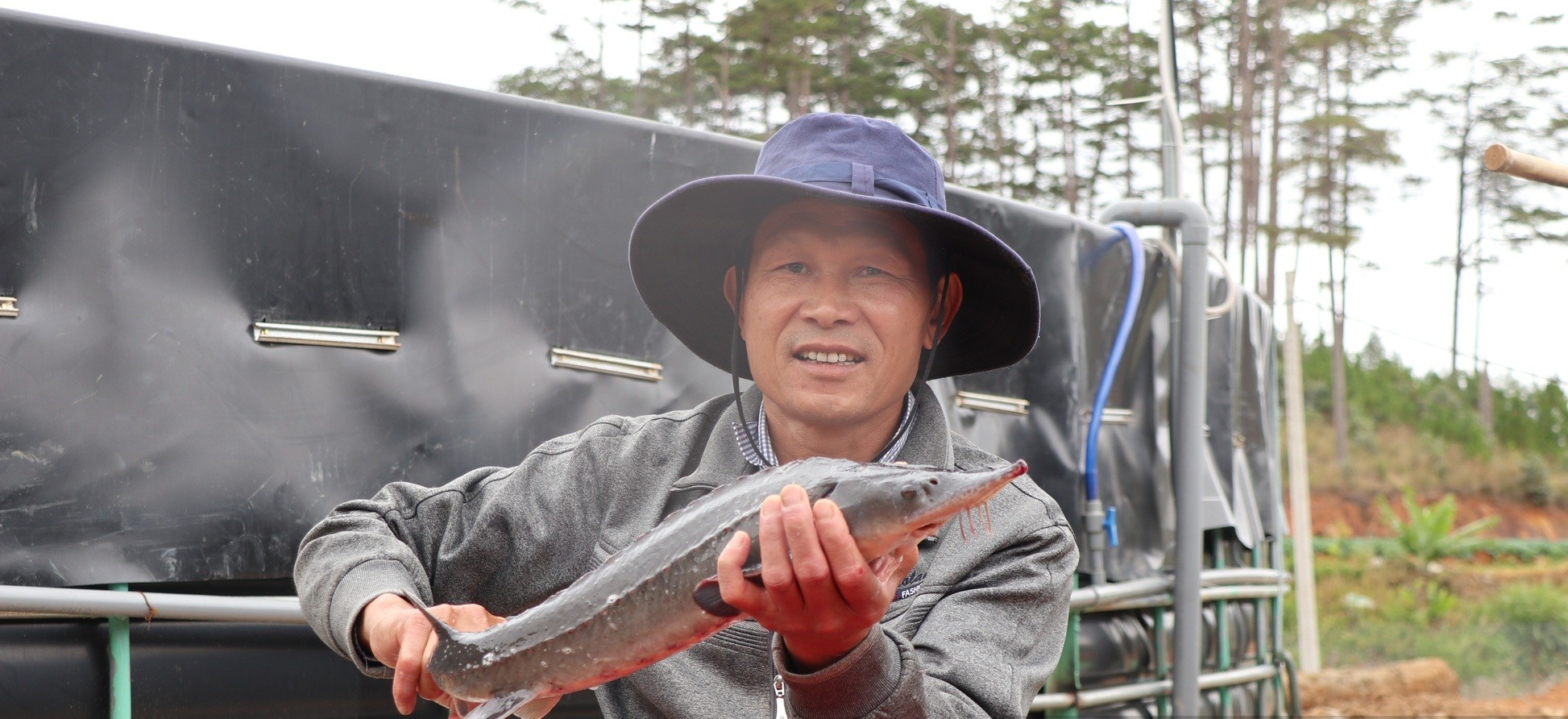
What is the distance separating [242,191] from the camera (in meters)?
3.50

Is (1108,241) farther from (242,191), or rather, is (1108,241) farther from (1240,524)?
(242,191)

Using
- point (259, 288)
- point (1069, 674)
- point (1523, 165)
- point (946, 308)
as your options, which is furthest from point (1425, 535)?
point (259, 288)

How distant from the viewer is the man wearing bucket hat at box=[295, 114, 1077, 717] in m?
2.53

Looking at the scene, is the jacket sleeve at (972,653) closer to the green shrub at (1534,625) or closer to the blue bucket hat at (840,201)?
the blue bucket hat at (840,201)

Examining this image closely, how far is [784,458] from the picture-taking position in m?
2.89

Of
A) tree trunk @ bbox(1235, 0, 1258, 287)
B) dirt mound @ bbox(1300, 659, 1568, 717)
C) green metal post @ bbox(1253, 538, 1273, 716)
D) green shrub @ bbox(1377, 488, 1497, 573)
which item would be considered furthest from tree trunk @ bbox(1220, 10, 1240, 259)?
green metal post @ bbox(1253, 538, 1273, 716)

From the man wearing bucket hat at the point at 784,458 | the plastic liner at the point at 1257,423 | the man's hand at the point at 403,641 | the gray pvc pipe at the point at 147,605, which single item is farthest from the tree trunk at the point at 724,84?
the man's hand at the point at 403,641

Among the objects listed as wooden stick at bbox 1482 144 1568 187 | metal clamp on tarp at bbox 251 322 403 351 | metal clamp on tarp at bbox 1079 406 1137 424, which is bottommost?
metal clamp on tarp at bbox 1079 406 1137 424

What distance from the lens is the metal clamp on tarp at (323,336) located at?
3.54 metres

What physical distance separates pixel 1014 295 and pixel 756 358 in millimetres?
595

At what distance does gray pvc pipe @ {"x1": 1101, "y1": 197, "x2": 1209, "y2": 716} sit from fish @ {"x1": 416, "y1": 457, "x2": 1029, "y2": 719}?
13.3 feet

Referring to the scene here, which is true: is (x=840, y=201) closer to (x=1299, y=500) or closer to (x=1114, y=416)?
(x=1114, y=416)

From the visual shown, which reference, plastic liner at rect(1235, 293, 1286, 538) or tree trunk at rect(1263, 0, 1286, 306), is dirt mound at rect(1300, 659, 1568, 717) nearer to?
plastic liner at rect(1235, 293, 1286, 538)

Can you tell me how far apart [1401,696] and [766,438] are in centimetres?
1656
